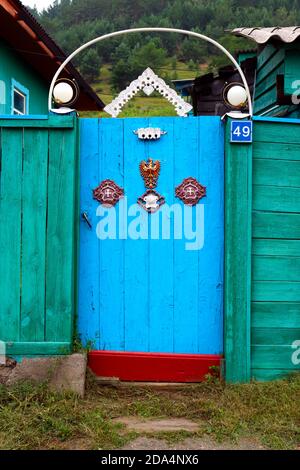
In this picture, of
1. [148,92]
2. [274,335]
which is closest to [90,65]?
[148,92]

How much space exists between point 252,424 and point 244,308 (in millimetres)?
970

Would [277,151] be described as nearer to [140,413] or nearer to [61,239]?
[61,239]

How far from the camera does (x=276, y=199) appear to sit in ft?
14.5

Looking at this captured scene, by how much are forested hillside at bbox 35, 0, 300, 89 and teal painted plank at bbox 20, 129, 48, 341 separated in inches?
1751

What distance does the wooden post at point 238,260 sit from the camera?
430 cm

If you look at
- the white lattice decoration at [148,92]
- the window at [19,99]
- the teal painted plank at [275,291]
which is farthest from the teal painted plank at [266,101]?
the window at [19,99]

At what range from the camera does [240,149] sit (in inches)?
171

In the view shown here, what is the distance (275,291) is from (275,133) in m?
1.31

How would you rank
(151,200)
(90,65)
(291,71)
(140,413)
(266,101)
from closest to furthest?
(140,413)
(151,200)
(291,71)
(266,101)
(90,65)

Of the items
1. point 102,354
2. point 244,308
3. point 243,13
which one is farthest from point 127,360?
point 243,13

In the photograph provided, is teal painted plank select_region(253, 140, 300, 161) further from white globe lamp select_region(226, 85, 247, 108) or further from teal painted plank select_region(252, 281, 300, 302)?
teal painted plank select_region(252, 281, 300, 302)

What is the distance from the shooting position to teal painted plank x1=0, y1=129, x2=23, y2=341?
4289 millimetres

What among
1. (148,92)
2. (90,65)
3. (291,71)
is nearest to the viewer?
(148,92)

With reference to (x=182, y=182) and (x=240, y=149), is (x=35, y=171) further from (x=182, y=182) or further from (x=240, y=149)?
(x=240, y=149)
